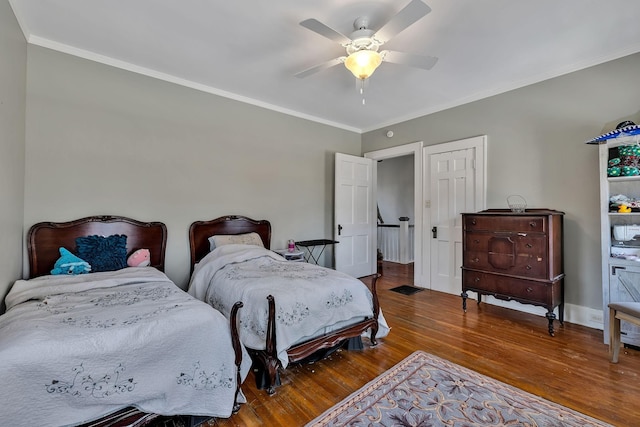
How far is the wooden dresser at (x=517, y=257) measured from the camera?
290cm

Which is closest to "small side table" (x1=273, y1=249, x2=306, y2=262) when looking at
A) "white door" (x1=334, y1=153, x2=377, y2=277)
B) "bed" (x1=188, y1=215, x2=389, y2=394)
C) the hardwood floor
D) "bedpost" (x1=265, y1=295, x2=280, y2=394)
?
"bed" (x1=188, y1=215, x2=389, y2=394)

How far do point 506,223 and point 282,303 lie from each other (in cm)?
267

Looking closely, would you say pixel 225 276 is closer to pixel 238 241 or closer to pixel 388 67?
pixel 238 241

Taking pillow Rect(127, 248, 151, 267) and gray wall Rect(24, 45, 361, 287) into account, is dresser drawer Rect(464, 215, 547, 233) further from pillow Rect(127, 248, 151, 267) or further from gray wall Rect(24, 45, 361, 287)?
pillow Rect(127, 248, 151, 267)

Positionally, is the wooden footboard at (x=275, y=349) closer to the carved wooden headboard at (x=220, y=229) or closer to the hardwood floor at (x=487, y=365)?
the hardwood floor at (x=487, y=365)

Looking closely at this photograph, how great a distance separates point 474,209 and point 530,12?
2300 millimetres

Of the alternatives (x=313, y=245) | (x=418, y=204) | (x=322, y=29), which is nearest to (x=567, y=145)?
(x=418, y=204)

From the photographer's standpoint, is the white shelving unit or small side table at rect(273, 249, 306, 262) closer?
the white shelving unit

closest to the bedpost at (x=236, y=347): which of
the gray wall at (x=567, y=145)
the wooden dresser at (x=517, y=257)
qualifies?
the wooden dresser at (x=517, y=257)

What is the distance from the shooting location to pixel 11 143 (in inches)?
86.6

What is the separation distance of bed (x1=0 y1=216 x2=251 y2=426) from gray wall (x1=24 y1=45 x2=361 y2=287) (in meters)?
1.15

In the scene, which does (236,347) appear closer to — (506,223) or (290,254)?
(290,254)

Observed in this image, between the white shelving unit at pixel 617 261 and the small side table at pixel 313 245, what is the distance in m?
3.08

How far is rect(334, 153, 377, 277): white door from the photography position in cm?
475
